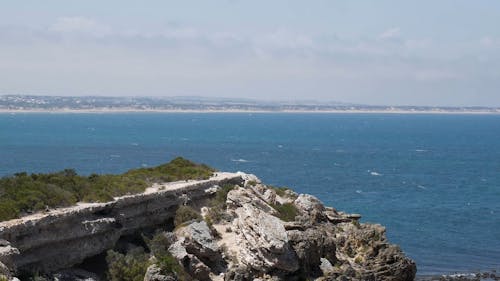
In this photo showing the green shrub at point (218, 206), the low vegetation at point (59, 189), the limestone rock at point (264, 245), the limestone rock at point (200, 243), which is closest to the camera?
the low vegetation at point (59, 189)

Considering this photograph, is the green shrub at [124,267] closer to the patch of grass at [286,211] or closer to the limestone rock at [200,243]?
the limestone rock at [200,243]

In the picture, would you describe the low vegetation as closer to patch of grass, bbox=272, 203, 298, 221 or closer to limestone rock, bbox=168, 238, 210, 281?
limestone rock, bbox=168, 238, 210, 281

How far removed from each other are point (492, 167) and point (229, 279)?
10302cm

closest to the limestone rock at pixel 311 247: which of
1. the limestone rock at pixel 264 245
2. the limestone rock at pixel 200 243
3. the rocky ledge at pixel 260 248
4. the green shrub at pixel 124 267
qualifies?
the rocky ledge at pixel 260 248

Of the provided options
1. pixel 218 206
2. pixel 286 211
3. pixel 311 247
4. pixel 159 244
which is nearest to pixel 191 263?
pixel 159 244

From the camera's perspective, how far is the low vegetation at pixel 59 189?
32.7 meters

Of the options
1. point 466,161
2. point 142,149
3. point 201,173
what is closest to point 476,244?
point 201,173

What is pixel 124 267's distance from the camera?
33406mm

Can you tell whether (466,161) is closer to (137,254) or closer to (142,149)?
(142,149)

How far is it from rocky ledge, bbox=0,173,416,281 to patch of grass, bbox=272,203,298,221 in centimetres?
8

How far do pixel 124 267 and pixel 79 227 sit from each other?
8.49 ft

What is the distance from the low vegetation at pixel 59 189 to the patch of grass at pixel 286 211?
6259 millimetres

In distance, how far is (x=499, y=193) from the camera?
3772 inches

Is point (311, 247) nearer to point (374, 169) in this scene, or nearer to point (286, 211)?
point (286, 211)
